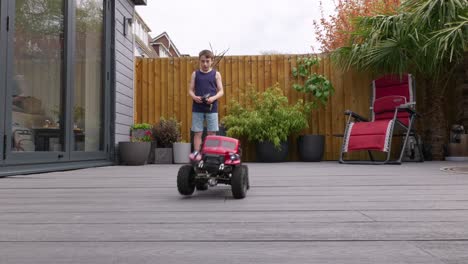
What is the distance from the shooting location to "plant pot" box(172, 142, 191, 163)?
5.79 metres

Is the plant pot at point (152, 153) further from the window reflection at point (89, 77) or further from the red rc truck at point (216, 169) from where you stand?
the red rc truck at point (216, 169)

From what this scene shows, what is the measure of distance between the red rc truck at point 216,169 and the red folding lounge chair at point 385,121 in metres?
3.43

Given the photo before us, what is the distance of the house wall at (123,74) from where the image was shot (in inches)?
224

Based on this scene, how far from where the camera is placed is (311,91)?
6.18 metres

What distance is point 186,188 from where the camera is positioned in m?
2.16

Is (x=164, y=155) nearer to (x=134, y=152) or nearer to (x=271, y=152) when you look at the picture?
(x=134, y=152)

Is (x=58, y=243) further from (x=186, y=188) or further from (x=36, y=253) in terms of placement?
(x=186, y=188)

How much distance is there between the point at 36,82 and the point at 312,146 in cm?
369

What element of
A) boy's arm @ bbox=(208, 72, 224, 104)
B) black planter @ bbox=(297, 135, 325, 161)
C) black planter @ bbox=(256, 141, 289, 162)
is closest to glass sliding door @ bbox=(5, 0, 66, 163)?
boy's arm @ bbox=(208, 72, 224, 104)

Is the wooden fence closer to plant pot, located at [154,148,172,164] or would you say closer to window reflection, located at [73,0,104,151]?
plant pot, located at [154,148,172,164]

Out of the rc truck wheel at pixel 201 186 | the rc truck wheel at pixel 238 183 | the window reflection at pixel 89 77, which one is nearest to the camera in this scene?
the rc truck wheel at pixel 238 183

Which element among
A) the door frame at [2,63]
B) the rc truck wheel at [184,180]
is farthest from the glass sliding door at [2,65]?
the rc truck wheel at [184,180]

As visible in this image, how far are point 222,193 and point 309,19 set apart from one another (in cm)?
1153

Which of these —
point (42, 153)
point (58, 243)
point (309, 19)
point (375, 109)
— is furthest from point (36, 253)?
point (309, 19)
